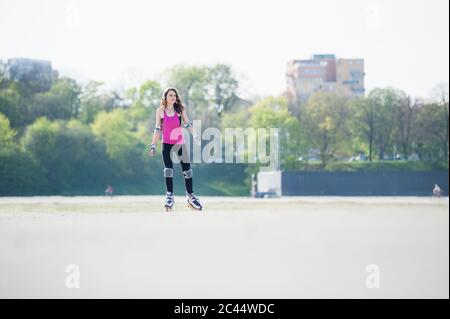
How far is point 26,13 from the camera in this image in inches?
651

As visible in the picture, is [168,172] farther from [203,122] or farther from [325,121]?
[325,121]

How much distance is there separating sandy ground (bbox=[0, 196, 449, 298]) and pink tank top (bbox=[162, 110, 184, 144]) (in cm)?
126

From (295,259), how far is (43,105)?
48003 millimetres

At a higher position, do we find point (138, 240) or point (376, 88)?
point (376, 88)

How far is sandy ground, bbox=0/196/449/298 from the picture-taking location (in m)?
8.44

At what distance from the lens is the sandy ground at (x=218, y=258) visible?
8.44 metres

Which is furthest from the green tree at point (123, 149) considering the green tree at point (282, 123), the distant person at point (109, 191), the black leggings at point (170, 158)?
the black leggings at point (170, 158)

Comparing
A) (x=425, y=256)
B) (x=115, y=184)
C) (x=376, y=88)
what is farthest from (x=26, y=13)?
(x=376, y=88)

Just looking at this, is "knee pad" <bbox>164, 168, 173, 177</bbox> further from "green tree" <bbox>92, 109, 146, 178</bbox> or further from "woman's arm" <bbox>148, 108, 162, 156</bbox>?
"green tree" <bbox>92, 109, 146, 178</bbox>

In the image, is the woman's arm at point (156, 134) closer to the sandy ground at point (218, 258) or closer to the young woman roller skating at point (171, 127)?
the young woman roller skating at point (171, 127)

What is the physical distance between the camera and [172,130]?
11711 millimetres

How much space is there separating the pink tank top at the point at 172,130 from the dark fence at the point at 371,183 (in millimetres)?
48655

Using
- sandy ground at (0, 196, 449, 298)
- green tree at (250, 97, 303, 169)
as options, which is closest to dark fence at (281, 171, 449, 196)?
green tree at (250, 97, 303, 169)
